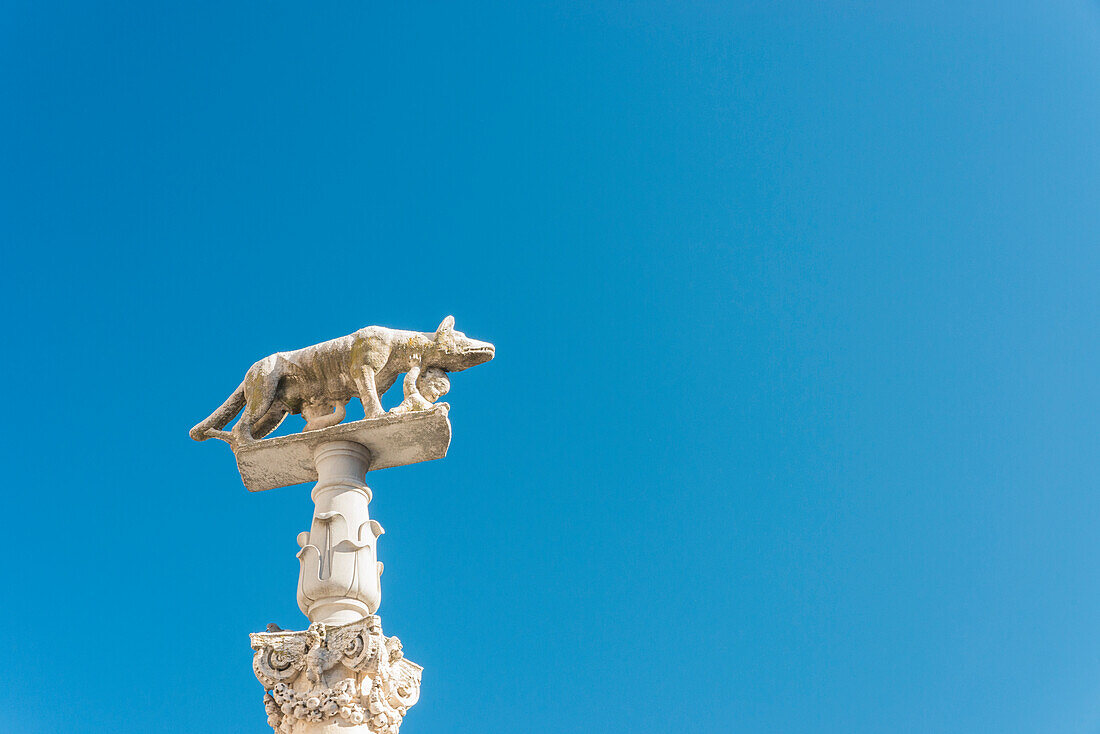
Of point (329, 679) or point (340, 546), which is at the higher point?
point (340, 546)

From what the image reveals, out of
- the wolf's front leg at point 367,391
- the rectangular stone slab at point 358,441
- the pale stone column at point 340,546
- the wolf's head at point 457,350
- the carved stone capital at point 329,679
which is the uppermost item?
the wolf's head at point 457,350

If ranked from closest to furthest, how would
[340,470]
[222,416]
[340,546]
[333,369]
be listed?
[340,546] < [340,470] < [333,369] < [222,416]

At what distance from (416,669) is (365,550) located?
1.30 metres

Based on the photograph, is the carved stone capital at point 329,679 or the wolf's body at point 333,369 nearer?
the carved stone capital at point 329,679

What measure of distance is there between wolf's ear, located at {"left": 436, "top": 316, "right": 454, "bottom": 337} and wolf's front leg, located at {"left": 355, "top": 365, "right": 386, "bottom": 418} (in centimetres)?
92

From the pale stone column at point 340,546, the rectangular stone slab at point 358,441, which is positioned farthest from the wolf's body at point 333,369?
the pale stone column at point 340,546

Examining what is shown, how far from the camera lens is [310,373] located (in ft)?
37.3

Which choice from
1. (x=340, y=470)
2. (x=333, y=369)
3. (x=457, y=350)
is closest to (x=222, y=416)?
(x=333, y=369)

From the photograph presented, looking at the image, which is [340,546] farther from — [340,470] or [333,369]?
[333,369]

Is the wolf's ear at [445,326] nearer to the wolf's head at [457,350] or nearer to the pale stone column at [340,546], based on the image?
the wolf's head at [457,350]

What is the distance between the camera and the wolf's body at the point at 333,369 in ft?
36.9

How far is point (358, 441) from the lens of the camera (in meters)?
10.9

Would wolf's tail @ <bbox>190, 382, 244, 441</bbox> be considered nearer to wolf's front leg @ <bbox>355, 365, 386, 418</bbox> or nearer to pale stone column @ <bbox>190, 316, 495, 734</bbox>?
pale stone column @ <bbox>190, 316, 495, 734</bbox>

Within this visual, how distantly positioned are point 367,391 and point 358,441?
0.57 metres
